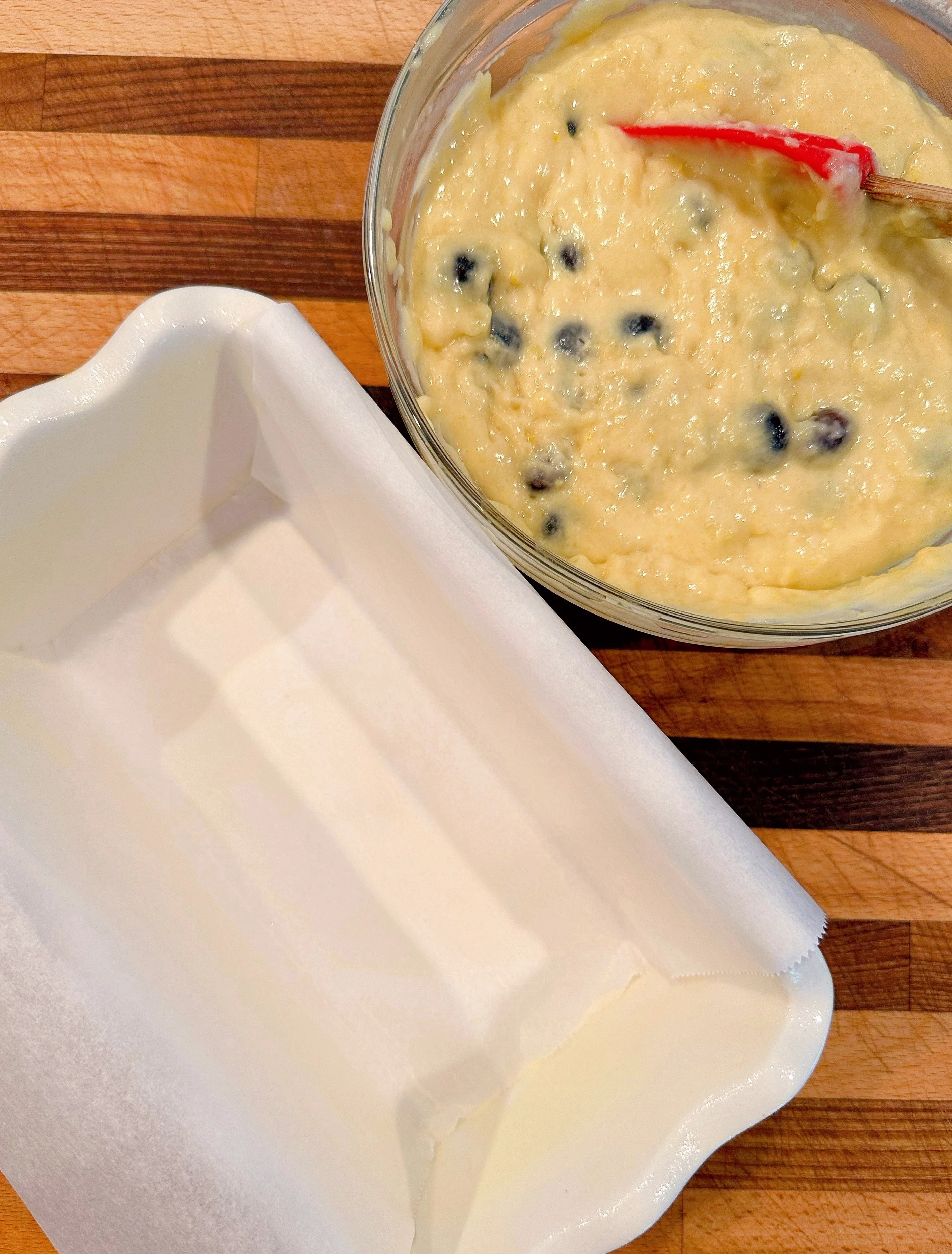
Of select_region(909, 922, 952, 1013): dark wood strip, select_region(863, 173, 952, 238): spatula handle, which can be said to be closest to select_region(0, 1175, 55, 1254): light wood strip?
select_region(909, 922, 952, 1013): dark wood strip

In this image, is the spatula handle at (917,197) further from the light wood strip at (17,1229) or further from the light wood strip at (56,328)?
the light wood strip at (17,1229)

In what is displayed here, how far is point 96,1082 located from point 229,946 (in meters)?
0.16

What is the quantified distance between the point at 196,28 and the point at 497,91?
29 centimetres

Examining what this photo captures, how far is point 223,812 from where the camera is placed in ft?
2.56

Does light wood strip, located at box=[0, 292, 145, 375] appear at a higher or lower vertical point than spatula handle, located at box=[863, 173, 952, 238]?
higher

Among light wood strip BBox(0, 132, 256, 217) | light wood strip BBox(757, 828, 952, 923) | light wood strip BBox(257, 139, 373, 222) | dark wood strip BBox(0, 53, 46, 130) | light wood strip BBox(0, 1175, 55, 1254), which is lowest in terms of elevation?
light wood strip BBox(757, 828, 952, 923)

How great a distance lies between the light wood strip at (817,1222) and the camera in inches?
Result: 30.0

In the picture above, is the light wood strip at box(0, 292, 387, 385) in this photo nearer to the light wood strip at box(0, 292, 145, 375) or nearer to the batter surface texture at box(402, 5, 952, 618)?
the light wood strip at box(0, 292, 145, 375)

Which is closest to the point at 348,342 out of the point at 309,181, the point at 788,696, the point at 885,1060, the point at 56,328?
the point at 309,181

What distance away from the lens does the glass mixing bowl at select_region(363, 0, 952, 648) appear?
613 millimetres

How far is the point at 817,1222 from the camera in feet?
2.52

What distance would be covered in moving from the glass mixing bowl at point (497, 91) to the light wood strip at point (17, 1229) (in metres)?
0.65

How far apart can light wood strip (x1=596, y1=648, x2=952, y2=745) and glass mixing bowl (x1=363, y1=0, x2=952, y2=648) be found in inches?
5.0

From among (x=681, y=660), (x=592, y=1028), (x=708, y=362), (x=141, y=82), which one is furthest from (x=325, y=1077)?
(x=141, y=82)
